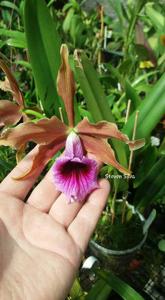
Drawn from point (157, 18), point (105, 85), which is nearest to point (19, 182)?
point (105, 85)

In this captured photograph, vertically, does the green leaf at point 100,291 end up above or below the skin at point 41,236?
below

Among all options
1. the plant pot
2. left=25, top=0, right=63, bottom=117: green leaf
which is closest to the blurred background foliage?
left=25, top=0, right=63, bottom=117: green leaf

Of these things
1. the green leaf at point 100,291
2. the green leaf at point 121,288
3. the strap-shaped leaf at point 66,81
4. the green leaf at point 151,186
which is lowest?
the green leaf at point 100,291

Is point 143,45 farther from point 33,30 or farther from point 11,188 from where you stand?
point 11,188

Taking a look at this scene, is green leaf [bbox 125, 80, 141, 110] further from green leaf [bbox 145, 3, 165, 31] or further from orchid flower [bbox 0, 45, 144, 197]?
green leaf [bbox 145, 3, 165, 31]

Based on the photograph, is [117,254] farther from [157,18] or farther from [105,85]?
[157,18]

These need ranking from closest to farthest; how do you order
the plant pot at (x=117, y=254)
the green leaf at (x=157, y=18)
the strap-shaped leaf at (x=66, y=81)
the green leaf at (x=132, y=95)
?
the strap-shaped leaf at (x=66, y=81)
the green leaf at (x=132, y=95)
the plant pot at (x=117, y=254)
the green leaf at (x=157, y=18)

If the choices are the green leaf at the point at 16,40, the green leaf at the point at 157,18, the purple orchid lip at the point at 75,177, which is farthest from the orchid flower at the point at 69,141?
the green leaf at the point at 157,18

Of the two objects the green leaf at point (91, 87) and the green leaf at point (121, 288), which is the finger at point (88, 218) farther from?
the green leaf at point (91, 87)
